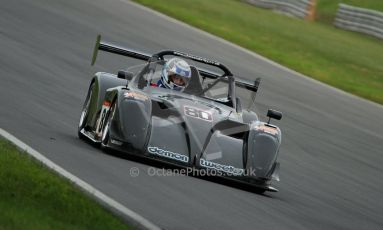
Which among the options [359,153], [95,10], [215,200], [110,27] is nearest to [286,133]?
[359,153]

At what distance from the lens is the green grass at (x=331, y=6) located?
1478 inches

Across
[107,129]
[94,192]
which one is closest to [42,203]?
[94,192]

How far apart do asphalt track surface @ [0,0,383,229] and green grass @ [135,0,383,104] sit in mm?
1083

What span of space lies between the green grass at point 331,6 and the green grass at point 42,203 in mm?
29760

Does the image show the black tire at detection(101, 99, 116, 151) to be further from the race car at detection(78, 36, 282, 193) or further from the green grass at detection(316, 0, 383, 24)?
the green grass at detection(316, 0, 383, 24)

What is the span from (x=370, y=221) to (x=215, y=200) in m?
2.03

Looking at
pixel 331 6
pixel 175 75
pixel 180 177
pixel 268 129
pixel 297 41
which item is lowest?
pixel 331 6

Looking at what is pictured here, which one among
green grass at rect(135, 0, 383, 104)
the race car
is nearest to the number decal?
the race car

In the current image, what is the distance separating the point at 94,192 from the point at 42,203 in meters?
0.95

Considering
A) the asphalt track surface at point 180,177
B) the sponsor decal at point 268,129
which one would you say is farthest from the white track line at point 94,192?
the sponsor decal at point 268,129

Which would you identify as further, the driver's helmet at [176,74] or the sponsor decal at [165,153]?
the driver's helmet at [176,74]

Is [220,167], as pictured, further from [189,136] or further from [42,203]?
[42,203]

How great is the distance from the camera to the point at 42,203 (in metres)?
6.91

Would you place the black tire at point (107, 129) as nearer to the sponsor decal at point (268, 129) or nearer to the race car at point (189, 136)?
the race car at point (189, 136)
